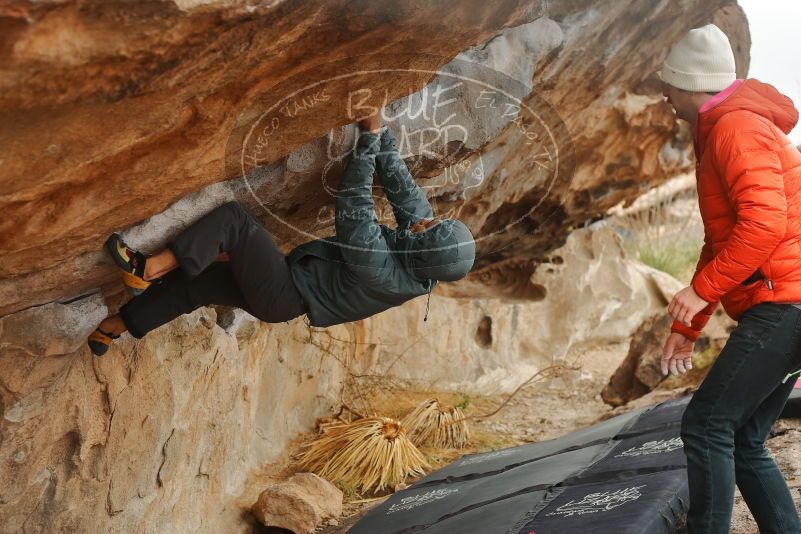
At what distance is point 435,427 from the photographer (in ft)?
18.4

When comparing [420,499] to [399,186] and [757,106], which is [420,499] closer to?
[399,186]

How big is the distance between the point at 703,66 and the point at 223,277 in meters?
1.78

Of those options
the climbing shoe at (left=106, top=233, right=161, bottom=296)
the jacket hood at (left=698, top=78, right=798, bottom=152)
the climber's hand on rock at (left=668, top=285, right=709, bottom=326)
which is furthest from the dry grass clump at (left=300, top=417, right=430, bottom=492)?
the jacket hood at (left=698, top=78, right=798, bottom=152)

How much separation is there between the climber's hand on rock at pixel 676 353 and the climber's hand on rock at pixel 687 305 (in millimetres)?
260

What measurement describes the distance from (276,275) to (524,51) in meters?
1.60

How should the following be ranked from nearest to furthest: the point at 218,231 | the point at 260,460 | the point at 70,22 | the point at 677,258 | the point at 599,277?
1. the point at 70,22
2. the point at 218,231
3. the point at 260,460
4. the point at 599,277
5. the point at 677,258

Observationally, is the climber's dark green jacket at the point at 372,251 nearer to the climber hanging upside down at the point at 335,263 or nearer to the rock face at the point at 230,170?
the climber hanging upside down at the point at 335,263

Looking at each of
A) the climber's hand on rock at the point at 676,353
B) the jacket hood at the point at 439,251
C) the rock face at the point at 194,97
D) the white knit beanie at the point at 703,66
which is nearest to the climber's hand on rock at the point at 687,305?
the climber's hand on rock at the point at 676,353

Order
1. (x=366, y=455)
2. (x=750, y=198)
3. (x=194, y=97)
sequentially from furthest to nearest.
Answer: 1. (x=366, y=455)
2. (x=750, y=198)
3. (x=194, y=97)

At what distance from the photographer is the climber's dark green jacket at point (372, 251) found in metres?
3.24

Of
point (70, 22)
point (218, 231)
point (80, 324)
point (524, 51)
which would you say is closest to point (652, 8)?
point (524, 51)

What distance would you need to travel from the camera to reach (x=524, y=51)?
405 centimetres

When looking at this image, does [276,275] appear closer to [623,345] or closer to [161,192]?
[161,192]

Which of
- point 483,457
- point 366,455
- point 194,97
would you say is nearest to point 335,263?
point 194,97
